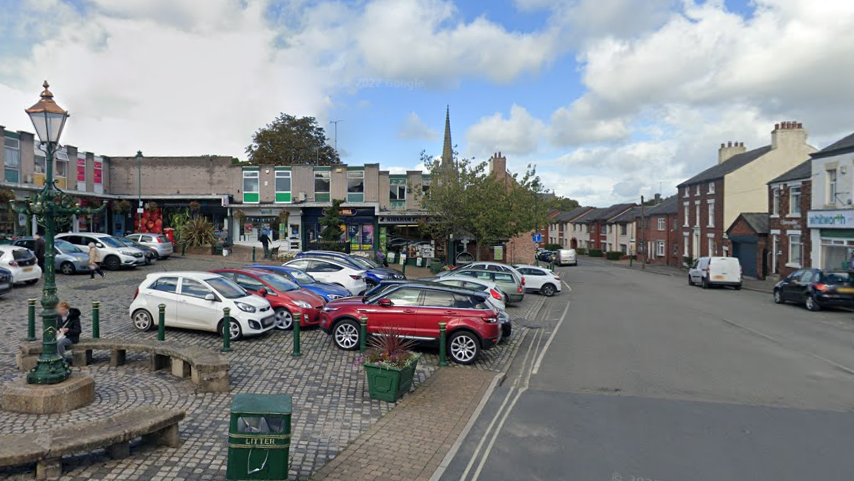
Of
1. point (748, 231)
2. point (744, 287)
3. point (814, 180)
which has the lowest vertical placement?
point (744, 287)

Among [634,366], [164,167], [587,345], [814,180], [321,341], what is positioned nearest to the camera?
[634,366]

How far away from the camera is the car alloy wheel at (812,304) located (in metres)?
21.1

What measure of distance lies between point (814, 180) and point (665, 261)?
84.3 ft

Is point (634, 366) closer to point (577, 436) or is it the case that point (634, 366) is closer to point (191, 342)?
point (577, 436)

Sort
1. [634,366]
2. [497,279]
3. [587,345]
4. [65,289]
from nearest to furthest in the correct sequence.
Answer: [634,366] < [587,345] < [65,289] < [497,279]

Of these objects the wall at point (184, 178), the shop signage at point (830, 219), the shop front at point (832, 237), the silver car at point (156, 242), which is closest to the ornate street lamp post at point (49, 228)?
the silver car at point (156, 242)

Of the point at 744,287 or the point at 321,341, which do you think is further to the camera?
the point at 744,287

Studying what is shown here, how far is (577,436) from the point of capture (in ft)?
24.7

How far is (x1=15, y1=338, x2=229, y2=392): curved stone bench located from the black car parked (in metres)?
21.3

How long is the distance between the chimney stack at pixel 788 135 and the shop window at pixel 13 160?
4854 cm

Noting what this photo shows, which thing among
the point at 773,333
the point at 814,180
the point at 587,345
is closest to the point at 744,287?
the point at 814,180

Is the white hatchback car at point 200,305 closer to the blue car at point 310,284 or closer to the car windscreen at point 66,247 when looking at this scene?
the blue car at point 310,284

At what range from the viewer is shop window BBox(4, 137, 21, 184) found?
92.7ft

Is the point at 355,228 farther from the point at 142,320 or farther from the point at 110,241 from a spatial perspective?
the point at 142,320
